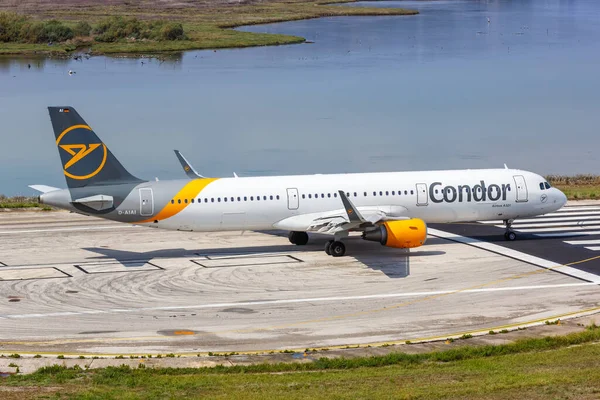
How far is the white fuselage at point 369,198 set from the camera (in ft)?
162

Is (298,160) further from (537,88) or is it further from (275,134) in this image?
(537,88)

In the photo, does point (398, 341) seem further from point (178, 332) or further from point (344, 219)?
point (344, 219)

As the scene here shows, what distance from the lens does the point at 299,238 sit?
52688 millimetres

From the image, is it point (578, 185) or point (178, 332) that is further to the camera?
point (578, 185)

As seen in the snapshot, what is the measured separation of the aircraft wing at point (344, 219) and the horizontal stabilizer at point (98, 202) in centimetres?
874

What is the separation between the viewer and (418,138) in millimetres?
95688

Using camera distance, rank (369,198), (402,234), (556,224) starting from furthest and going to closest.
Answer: (556,224) → (369,198) → (402,234)

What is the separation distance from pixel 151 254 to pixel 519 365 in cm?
2471

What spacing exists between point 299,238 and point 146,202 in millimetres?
9129

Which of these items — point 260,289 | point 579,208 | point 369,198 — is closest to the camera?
point 260,289

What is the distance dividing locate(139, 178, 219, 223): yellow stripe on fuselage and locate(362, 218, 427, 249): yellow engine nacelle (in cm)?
947

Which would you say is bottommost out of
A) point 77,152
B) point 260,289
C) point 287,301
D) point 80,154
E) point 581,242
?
point 287,301

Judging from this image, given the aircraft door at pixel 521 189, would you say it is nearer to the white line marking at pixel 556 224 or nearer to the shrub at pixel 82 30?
the white line marking at pixel 556 224

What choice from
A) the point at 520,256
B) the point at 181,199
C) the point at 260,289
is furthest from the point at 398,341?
the point at 181,199
